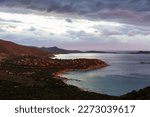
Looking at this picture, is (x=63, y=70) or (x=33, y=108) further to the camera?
(x=63, y=70)

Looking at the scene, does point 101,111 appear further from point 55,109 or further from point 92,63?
point 92,63

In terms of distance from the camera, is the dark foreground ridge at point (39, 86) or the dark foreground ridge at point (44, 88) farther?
the dark foreground ridge at point (39, 86)

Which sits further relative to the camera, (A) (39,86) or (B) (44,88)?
(A) (39,86)

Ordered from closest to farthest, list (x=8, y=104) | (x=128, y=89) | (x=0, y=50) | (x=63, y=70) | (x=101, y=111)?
1. (x=101, y=111)
2. (x=8, y=104)
3. (x=128, y=89)
4. (x=63, y=70)
5. (x=0, y=50)

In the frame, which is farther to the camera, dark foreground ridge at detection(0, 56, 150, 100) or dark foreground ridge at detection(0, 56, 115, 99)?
dark foreground ridge at detection(0, 56, 115, 99)

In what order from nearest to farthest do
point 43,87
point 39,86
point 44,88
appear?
point 44,88
point 43,87
point 39,86

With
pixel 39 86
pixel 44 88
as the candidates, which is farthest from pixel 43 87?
pixel 44 88

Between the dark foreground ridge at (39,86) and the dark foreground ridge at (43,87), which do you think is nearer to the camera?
the dark foreground ridge at (43,87)

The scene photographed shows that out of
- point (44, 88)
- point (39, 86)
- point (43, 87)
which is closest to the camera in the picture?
point (44, 88)

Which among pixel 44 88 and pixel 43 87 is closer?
pixel 44 88

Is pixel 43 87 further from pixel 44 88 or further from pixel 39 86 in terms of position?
pixel 44 88

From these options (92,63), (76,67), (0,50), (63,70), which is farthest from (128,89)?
(0,50)
